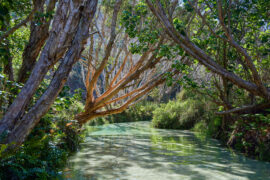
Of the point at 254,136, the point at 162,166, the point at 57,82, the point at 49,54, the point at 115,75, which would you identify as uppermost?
the point at 115,75

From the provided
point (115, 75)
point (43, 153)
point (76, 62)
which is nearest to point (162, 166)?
point (43, 153)

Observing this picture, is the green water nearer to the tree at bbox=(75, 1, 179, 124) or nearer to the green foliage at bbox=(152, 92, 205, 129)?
the tree at bbox=(75, 1, 179, 124)

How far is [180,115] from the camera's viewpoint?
16094mm

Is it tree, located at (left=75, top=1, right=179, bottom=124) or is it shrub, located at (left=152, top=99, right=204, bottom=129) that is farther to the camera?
shrub, located at (left=152, top=99, right=204, bottom=129)

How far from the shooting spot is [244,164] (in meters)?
6.21

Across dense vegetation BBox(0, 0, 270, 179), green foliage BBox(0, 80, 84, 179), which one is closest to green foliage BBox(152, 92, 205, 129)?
dense vegetation BBox(0, 0, 270, 179)

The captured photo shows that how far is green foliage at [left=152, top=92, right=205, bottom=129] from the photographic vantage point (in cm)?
1484

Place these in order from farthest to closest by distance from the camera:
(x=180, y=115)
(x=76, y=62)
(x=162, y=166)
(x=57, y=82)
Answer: (x=180, y=115) < (x=162, y=166) < (x=76, y=62) < (x=57, y=82)

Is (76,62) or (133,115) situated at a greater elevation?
(76,62)

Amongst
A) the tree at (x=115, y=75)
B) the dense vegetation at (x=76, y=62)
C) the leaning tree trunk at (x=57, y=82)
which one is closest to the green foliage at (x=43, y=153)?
the dense vegetation at (x=76, y=62)

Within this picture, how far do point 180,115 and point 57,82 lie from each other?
1311 centimetres

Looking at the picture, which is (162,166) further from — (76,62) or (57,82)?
(57,82)

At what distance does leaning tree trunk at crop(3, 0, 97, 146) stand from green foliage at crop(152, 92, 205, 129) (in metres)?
11.3

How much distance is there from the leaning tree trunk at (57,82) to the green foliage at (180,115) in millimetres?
11329
